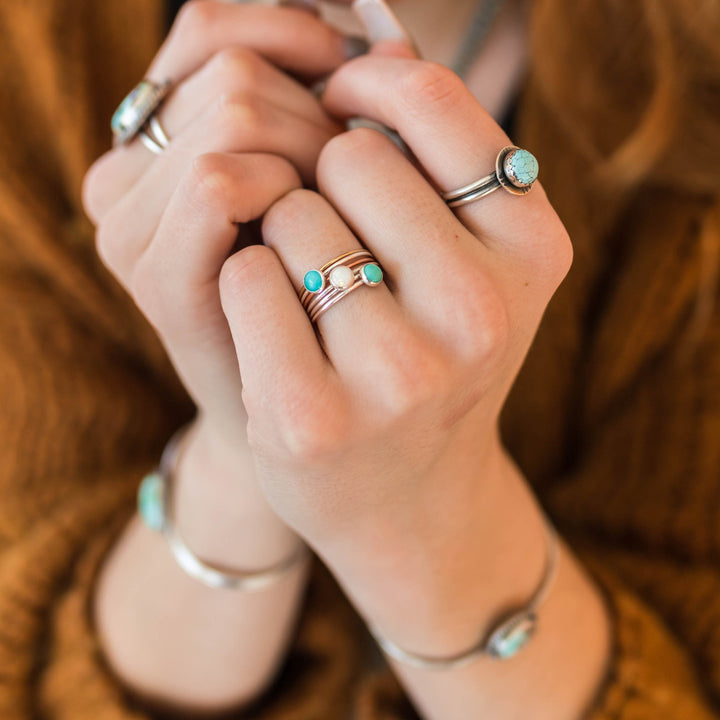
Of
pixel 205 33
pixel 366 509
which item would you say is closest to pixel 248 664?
pixel 366 509

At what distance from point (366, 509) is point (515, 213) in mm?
238

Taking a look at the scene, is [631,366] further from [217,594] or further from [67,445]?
[67,445]

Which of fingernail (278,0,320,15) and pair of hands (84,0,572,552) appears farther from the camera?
fingernail (278,0,320,15)

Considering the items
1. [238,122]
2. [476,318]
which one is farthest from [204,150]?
[476,318]

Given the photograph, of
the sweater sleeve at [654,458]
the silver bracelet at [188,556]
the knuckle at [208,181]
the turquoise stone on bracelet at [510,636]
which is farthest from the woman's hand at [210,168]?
the sweater sleeve at [654,458]

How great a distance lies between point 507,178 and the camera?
0.41 metres

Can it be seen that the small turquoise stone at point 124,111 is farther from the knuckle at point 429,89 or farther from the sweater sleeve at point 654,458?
the sweater sleeve at point 654,458

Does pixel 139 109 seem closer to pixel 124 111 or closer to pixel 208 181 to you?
pixel 124 111

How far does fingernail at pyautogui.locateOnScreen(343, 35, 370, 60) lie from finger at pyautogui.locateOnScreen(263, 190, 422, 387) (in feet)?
0.69

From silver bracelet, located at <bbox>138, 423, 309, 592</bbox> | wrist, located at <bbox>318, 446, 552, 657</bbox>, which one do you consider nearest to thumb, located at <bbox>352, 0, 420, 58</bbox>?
wrist, located at <bbox>318, 446, 552, 657</bbox>

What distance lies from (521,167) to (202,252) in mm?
222

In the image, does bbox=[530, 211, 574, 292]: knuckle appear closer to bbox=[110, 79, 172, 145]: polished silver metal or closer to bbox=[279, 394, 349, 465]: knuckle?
bbox=[279, 394, 349, 465]: knuckle

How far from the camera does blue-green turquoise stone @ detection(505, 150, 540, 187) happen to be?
15.8 inches

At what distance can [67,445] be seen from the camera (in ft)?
2.94
